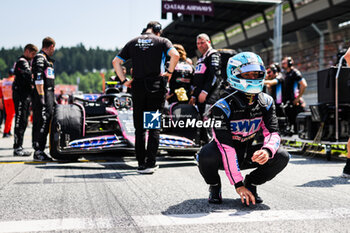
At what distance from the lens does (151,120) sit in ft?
16.8

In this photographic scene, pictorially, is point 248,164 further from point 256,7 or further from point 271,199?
point 256,7

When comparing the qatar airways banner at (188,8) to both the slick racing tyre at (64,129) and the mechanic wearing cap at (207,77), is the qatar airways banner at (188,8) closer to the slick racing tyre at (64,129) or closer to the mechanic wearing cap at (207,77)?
the mechanic wearing cap at (207,77)

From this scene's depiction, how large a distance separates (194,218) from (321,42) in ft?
47.2

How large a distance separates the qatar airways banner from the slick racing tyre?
9.61m

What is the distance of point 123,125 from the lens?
602 cm

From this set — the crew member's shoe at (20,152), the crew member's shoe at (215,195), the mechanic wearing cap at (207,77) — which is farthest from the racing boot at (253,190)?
the crew member's shoe at (20,152)

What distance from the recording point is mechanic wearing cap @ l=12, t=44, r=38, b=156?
6973 millimetres

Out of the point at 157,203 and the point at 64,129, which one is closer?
the point at 157,203

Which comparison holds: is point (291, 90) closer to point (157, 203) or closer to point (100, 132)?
point (100, 132)

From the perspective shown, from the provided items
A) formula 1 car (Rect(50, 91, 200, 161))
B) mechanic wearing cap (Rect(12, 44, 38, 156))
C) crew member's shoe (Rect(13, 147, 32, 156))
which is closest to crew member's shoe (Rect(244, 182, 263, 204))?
formula 1 car (Rect(50, 91, 200, 161))

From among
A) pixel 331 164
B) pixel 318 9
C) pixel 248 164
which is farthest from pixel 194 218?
pixel 318 9

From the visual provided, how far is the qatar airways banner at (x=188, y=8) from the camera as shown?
48.3ft

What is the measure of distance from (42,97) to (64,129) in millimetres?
940

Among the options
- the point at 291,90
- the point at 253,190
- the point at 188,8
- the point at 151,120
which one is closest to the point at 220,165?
the point at 253,190
